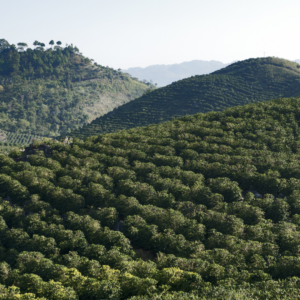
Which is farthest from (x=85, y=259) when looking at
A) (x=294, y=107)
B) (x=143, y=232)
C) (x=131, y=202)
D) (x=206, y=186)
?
(x=294, y=107)

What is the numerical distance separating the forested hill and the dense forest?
71356 millimetres

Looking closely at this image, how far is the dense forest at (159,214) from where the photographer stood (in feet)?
89.7

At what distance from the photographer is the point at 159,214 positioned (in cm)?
3897

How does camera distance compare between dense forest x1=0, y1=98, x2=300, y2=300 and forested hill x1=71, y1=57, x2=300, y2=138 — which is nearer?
dense forest x1=0, y1=98, x2=300, y2=300

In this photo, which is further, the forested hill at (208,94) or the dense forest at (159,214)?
the forested hill at (208,94)

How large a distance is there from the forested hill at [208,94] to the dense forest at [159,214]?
7136 cm

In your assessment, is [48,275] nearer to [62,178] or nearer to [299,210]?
[62,178]

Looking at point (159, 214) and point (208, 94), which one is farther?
point (208, 94)

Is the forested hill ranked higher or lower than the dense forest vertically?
higher

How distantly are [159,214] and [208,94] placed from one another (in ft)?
383

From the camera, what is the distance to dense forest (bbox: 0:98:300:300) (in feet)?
89.7

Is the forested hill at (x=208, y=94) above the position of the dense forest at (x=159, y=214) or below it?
above

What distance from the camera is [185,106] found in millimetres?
142250

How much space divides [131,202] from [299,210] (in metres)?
23.8
